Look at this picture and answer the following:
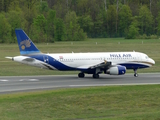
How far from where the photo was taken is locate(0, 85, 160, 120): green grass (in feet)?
79.2

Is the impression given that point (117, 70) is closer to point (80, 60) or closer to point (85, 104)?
point (80, 60)

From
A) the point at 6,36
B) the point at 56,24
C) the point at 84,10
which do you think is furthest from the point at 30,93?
the point at 84,10

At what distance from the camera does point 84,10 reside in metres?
130

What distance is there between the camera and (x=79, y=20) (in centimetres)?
11850

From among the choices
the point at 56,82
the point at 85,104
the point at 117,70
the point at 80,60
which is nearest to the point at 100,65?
the point at 117,70

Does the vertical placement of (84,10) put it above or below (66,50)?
above

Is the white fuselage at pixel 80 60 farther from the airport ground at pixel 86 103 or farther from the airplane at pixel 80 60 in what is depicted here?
the airport ground at pixel 86 103

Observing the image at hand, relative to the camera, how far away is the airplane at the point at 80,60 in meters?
42.2

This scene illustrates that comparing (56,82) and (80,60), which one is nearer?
(56,82)

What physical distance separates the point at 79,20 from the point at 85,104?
9208cm

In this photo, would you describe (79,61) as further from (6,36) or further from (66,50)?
(6,36)

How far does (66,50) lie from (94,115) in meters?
56.8

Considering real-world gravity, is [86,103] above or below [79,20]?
below

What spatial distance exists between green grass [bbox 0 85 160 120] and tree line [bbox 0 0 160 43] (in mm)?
68713
